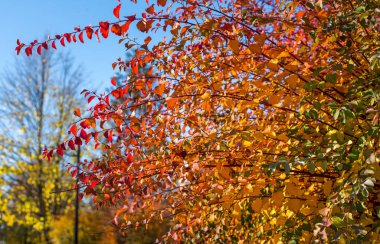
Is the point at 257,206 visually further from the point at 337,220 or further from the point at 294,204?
the point at 337,220

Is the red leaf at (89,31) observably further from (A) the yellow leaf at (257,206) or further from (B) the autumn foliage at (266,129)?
(A) the yellow leaf at (257,206)

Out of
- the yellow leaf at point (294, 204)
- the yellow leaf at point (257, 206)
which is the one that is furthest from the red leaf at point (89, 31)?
the yellow leaf at point (294, 204)

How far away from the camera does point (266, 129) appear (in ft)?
7.23

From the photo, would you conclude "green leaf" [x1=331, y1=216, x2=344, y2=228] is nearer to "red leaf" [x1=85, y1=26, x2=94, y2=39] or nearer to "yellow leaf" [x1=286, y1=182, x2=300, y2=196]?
"yellow leaf" [x1=286, y1=182, x2=300, y2=196]

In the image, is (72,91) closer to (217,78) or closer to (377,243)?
(217,78)

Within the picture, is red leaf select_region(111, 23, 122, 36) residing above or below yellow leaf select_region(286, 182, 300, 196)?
above

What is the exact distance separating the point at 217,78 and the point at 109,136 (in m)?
0.89

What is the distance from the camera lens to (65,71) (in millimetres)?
16969

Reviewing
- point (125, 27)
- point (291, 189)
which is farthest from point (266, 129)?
point (125, 27)

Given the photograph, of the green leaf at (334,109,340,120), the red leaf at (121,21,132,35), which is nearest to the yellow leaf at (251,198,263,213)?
the green leaf at (334,109,340,120)

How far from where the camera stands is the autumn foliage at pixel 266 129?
2.08 m

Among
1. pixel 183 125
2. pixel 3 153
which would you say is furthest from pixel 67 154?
pixel 183 125

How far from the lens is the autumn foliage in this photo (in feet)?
6.82

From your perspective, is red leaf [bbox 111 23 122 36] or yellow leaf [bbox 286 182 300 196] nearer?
yellow leaf [bbox 286 182 300 196]
